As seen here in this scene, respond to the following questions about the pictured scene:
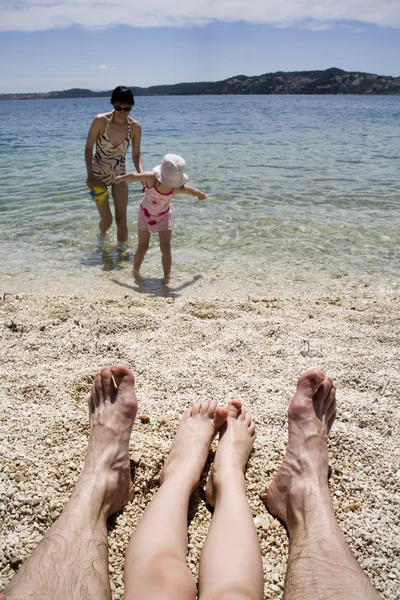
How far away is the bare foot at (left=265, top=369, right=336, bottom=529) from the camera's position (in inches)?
72.6

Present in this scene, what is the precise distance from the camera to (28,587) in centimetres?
139

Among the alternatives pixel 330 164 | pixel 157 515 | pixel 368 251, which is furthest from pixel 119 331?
pixel 330 164

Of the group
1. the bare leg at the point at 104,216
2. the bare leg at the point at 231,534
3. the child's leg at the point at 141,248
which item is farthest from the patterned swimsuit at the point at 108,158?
the bare leg at the point at 231,534

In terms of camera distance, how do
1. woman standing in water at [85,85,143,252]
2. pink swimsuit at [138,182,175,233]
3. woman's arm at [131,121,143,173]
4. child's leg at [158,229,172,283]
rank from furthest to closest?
1. woman's arm at [131,121,143,173]
2. woman standing in water at [85,85,143,252]
3. child's leg at [158,229,172,283]
4. pink swimsuit at [138,182,175,233]

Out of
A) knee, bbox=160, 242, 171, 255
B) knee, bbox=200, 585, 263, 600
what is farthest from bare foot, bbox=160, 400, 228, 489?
knee, bbox=160, 242, 171, 255

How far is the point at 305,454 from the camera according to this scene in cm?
202

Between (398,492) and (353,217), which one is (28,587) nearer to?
(398,492)

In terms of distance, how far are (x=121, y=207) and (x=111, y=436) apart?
417cm

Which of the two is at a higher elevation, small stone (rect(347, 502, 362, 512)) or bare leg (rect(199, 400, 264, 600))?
bare leg (rect(199, 400, 264, 600))

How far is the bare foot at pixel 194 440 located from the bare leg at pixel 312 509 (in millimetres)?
348

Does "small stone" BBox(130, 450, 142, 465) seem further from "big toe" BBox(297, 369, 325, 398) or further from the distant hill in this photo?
the distant hill

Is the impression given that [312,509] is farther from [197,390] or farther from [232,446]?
[197,390]

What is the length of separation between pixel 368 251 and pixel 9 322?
4.40 metres

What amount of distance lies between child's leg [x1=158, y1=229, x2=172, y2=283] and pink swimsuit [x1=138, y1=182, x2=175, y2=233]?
2.2 inches
